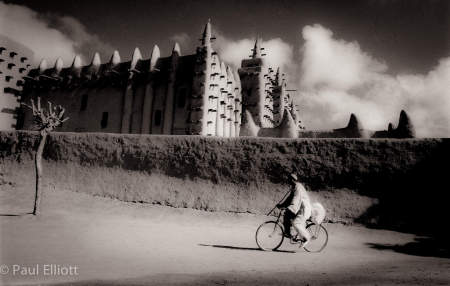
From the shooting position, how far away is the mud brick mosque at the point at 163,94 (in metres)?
27.8

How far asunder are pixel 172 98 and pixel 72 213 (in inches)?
737

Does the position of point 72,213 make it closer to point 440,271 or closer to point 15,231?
point 15,231

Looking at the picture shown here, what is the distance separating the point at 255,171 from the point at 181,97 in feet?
63.1

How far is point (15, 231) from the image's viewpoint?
8938 millimetres

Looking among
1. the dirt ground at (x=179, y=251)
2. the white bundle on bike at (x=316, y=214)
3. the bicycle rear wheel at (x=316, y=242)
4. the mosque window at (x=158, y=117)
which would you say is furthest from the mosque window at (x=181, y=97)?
the white bundle on bike at (x=316, y=214)

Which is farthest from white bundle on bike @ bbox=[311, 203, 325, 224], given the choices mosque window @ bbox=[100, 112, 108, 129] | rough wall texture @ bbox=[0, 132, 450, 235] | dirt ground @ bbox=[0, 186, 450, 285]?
mosque window @ bbox=[100, 112, 108, 129]

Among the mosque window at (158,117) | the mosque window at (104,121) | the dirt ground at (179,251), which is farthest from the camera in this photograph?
the mosque window at (104,121)

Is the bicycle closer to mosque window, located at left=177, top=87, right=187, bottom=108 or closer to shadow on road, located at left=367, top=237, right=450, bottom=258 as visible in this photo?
shadow on road, located at left=367, top=237, right=450, bottom=258

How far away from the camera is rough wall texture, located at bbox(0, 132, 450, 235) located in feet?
33.4

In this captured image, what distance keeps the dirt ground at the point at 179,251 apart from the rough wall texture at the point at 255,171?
0.57 meters

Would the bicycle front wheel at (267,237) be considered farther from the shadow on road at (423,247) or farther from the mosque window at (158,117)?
the mosque window at (158,117)

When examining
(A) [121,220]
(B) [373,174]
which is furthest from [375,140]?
(A) [121,220]

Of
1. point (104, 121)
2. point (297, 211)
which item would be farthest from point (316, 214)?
point (104, 121)

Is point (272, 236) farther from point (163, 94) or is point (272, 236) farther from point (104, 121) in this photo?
point (104, 121)
